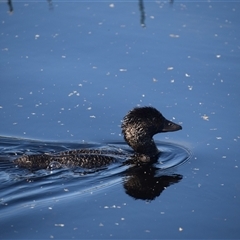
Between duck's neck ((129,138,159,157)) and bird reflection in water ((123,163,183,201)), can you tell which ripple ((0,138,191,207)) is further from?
duck's neck ((129,138,159,157))

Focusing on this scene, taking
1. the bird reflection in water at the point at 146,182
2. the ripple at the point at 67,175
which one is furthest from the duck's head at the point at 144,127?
the bird reflection in water at the point at 146,182

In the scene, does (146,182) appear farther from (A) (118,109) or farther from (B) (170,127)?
(A) (118,109)

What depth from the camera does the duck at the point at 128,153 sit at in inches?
521

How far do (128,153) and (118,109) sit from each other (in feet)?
4.37

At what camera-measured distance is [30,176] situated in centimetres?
1294

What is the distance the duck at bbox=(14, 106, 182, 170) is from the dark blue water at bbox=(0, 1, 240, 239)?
0.18 metres

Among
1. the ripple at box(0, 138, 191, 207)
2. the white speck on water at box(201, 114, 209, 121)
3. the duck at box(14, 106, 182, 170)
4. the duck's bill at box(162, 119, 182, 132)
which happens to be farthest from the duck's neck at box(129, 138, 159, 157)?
the white speck on water at box(201, 114, 209, 121)

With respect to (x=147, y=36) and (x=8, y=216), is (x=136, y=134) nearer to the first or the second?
(x=8, y=216)

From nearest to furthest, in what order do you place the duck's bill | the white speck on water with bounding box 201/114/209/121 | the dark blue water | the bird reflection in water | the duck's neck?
the dark blue water < the bird reflection in water < the duck's neck < the duck's bill < the white speck on water with bounding box 201/114/209/121

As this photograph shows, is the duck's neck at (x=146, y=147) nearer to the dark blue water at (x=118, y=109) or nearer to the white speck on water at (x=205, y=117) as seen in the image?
the dark blue water at (x=118, y=109)

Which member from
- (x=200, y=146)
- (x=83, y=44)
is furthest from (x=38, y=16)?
(x=200, y=146)

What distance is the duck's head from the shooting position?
13875 millimetres

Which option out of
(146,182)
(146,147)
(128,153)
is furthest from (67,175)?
(146,147)

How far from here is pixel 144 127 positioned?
46.0 ft
